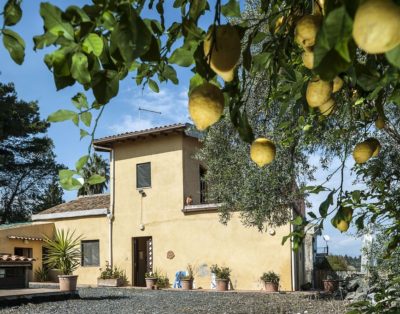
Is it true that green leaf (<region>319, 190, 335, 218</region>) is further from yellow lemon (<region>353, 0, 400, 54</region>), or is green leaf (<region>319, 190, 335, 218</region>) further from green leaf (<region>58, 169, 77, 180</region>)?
yellow lemon (<region>353, 0, 400, 54</region>)

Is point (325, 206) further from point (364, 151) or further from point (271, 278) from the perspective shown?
point (271, 278)

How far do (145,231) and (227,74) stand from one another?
17.4 metres

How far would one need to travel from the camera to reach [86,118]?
1297 mm

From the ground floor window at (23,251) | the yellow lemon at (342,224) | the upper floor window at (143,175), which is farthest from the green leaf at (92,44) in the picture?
the ground floor window at (23,251)

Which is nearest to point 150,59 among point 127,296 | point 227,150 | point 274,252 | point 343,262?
point 227,150

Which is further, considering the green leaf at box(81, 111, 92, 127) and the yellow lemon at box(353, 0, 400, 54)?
the green leaf at box(81, 111, 92, 127)

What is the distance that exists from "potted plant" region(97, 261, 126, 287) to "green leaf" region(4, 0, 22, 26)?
56.7 feet

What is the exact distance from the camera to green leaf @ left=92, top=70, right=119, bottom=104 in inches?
39.9

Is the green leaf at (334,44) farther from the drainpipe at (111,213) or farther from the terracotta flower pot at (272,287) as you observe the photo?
the drainpipe at (111,213)

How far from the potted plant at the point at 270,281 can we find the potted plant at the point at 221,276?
1.22m

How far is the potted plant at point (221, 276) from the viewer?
613 inches

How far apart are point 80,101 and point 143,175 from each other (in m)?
17.2

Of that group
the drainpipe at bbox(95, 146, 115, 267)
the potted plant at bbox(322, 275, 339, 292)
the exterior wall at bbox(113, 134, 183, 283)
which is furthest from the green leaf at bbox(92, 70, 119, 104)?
the drainpipe at bbox(95, 146, 115, 267)

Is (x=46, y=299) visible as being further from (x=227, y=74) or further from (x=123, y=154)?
(x=227, y=74)
